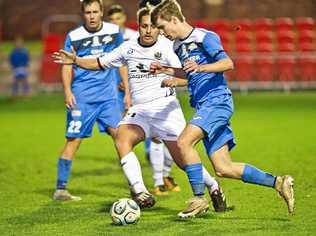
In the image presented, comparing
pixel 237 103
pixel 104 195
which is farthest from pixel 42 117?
pixel 104 195

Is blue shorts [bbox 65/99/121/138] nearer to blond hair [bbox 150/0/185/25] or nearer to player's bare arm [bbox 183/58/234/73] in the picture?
blond hair [bbox 150/0/185/25]

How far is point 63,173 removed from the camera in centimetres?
1139

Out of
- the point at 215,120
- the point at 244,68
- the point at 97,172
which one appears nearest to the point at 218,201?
the point at 215,120

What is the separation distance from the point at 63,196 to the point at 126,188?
3.67ft

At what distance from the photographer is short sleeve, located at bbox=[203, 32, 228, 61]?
30.4 ft

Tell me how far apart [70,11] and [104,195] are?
28.2 metres

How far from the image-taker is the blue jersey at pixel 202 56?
930cm

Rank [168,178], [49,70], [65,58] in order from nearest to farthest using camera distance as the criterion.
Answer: [65,58] → [168,178] → [49,70]

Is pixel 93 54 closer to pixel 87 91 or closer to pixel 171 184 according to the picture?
pixel 87 91

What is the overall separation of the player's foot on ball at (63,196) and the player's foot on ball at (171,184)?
47.6 inches

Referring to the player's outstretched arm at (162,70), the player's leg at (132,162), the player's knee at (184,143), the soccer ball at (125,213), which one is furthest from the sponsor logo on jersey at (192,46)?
the soccer ball at (125,213)

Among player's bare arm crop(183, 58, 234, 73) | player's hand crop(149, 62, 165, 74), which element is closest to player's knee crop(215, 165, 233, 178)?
player's bare arm crop(183, 58, 234, 73)

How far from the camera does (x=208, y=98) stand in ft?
31.1

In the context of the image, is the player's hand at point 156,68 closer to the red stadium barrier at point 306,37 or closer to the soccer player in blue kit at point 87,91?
the soccer player in blue kit at point 87,91
